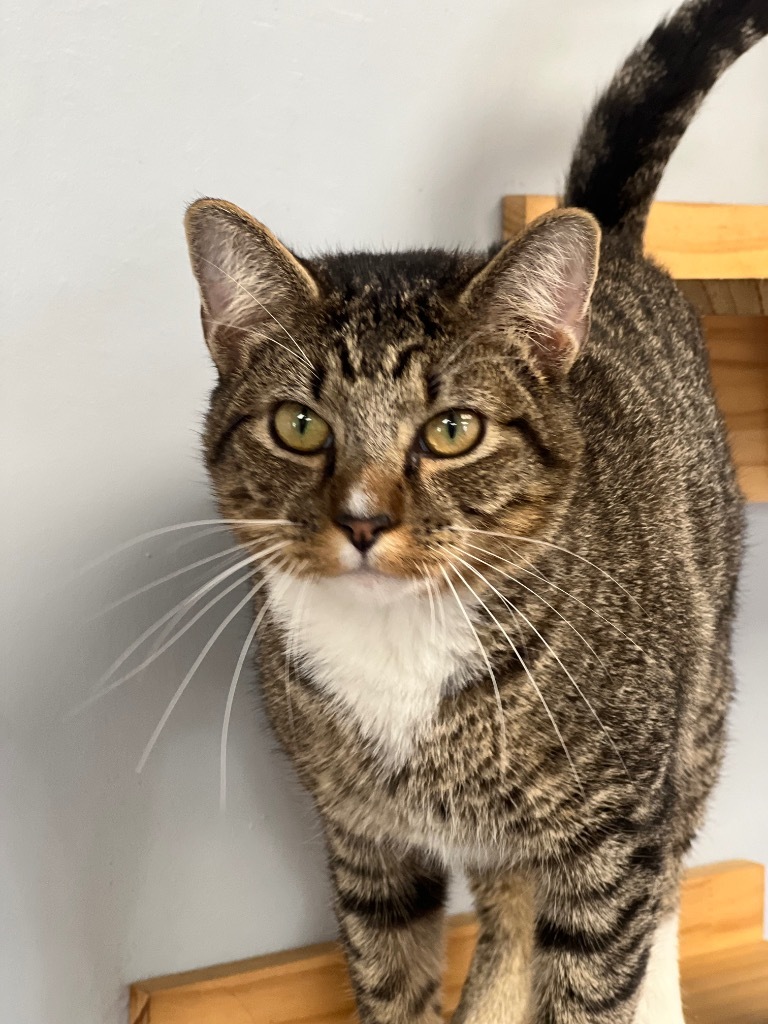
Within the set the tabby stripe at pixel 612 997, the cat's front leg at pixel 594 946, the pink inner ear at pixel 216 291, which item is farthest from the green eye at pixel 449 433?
the tabby stripe at pixel 612 997

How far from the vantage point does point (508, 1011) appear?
111 cm

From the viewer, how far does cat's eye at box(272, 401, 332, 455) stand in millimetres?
783

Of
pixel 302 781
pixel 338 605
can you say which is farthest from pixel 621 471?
pixel 302 781

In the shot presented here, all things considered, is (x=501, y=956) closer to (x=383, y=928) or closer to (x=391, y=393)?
(x=383, y=928)

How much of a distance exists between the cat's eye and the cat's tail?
0.51 m

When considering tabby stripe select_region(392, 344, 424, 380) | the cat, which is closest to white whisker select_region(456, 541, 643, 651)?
the cat

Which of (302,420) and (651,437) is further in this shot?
(651,437)

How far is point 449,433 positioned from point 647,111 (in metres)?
0.58

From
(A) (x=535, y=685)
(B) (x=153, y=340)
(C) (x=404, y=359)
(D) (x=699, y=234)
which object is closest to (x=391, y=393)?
(C) (x=404, y=359)

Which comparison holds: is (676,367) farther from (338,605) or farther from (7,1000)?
(7,1000)

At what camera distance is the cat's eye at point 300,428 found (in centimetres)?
78

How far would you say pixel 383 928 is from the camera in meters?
0.99

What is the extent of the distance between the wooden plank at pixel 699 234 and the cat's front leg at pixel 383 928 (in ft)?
2.37

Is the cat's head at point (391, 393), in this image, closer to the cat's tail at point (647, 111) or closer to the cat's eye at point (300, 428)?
the cat's eye at point (300, 428)
